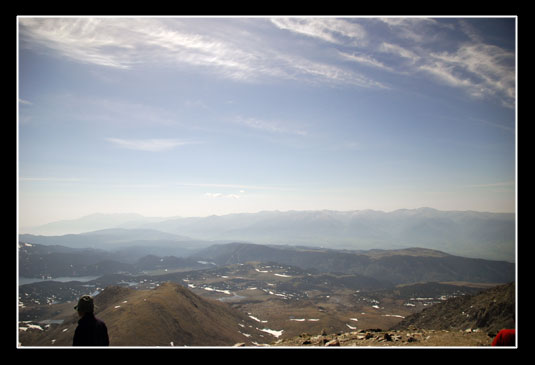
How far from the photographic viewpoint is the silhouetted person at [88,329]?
6.55 meters

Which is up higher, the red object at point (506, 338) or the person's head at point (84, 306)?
the person's head at point (84, 306)

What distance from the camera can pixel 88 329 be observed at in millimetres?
6586

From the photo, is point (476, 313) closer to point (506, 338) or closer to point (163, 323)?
point (506, 338)

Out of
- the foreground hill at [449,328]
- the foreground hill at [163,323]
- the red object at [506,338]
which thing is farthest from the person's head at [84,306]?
the foreground hill at [163,323]

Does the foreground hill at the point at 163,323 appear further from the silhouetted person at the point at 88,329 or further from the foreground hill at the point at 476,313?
the silhouetted person at the point at 88,329

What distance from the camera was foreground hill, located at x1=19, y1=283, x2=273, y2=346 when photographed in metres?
43.4

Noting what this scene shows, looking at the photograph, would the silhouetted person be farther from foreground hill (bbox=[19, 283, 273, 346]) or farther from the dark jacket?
foreground hill (bbox=[19, 283, 273, 346])

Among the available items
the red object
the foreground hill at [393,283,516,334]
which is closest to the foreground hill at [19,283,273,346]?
the foreground hill at [393,283,516,334]

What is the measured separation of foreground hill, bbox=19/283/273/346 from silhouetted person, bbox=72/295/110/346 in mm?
40682
